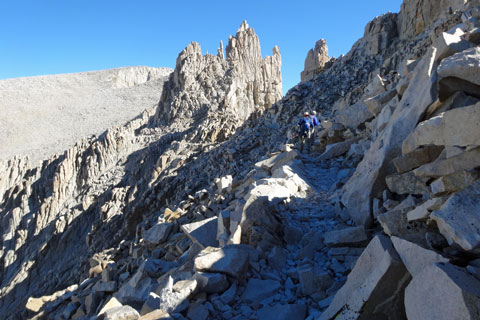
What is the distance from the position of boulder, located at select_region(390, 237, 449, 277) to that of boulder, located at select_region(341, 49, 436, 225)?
7.63 feet

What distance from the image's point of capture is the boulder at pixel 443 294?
7.95 feet

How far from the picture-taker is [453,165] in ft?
12.9

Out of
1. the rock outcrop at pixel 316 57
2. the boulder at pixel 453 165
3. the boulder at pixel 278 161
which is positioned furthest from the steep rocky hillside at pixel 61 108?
the boulder at pixel 453 165

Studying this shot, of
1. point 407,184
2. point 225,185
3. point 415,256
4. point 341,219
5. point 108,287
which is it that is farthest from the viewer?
point 225,185

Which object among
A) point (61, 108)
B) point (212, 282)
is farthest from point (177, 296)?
point (61, 108)

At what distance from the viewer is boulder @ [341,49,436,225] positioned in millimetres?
5727

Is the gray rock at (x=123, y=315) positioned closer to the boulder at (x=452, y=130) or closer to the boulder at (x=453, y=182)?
the boulder at (x=453, y=182)

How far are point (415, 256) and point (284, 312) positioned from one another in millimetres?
1885

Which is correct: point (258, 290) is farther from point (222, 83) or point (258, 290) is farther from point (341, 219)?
point (222, 83)

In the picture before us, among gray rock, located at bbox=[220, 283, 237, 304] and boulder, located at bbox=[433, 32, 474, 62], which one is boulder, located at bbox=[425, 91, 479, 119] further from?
gray rock, located at bbox=[220, 283, 237, 304]

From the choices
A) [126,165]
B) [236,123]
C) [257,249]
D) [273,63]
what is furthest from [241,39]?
[257,249]

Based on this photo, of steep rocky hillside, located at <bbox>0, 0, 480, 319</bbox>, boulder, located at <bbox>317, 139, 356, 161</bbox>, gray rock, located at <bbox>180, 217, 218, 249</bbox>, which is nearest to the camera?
steep rocky hillside, located at <bbox>0, 0, 480, 319</bbox>

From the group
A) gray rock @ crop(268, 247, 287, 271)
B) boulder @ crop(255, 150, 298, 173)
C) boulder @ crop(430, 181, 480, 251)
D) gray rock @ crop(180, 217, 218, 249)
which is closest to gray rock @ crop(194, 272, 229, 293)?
gray rock @ crop(268, 247, 287, 271)

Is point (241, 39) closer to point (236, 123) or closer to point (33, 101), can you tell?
point (236, 123)
